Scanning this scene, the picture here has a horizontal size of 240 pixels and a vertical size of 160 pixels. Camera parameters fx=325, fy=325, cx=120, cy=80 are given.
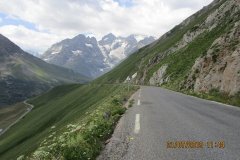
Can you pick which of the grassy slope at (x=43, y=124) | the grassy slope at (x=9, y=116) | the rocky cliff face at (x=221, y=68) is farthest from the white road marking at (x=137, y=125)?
the grassy slope at (x=9, y=116)

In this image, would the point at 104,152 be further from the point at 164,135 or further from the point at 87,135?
the point at 164,135

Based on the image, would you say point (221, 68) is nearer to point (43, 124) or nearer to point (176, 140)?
point (176, 140)

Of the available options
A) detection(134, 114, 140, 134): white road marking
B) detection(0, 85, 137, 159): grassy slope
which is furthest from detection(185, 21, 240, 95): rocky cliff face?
detection(0, 85, 137, 159): grassy slope

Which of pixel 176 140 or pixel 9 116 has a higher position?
pixel 176 140

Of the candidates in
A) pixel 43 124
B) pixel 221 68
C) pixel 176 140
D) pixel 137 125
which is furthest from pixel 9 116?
pixel 176 140

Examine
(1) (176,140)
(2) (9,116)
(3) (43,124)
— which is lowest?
(2) (9,116)

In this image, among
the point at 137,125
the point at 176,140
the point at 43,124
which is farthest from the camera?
the point at 43,124

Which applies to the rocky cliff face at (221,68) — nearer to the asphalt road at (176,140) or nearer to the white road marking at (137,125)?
the white road marking at (137,125)
